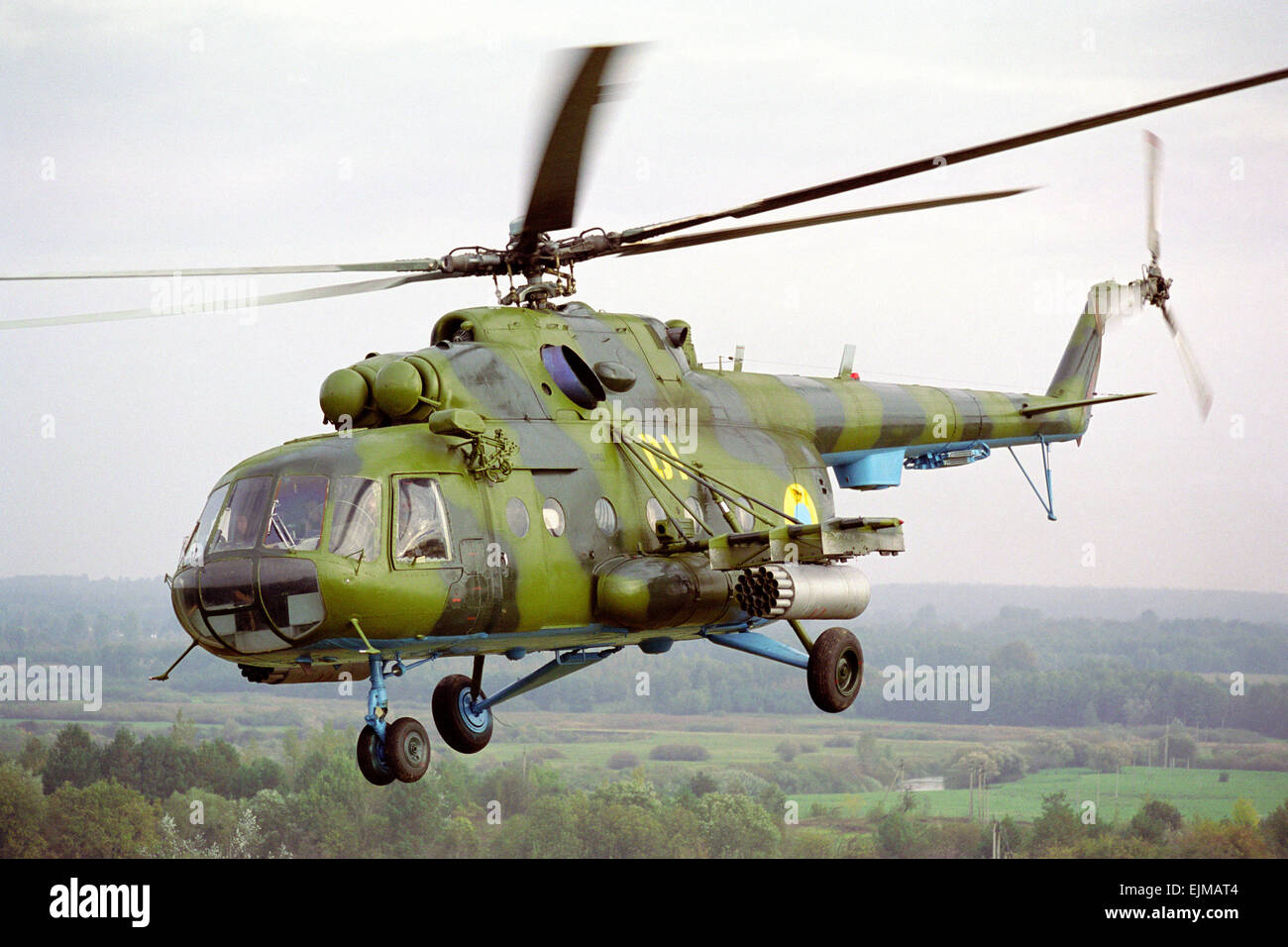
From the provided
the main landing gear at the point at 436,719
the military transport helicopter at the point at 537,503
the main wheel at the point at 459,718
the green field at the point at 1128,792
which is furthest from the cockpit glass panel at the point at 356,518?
the green field at the point at 1128,792

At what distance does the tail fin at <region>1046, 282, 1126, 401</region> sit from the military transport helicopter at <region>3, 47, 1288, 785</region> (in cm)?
511

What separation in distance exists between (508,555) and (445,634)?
80 centimetres

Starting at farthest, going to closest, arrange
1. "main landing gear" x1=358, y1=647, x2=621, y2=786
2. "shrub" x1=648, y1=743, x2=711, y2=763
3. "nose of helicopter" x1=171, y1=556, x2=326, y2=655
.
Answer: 1. "shrub" x1=648, y1=743, x2=711, y2=763
2. "main landing gear" x1=358, y1=647, x2=621, y2=786
3. "nose of helicopter" x1=171, y1=556, x2=326, y2=655

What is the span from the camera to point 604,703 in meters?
77.1

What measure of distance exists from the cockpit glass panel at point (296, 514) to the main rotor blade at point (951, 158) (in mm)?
3901

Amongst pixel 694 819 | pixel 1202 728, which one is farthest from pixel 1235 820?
pixel 694 819

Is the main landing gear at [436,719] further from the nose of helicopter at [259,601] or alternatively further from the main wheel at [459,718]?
the nose of helicopter at [259,601]

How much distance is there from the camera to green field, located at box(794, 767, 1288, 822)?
64.4m

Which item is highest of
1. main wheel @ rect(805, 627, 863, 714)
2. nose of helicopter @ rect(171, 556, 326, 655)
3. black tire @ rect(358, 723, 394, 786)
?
nose of helicopter @ rect(171, 556, 326, 655)

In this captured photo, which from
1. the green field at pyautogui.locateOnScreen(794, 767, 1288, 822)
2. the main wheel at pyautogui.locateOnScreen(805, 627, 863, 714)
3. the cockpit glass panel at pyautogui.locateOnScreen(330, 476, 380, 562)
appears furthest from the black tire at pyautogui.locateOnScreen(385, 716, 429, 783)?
the green field at pyautogui.locateOnScreen(794, 767, 1288, 822)

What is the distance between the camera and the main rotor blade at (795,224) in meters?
12.8

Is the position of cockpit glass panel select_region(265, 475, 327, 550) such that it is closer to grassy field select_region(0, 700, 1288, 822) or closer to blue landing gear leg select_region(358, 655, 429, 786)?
blue landing gear leg select_region(358, 655, 429, 786)

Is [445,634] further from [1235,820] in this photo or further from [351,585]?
[1235,820]

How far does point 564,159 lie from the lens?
1179 cm
